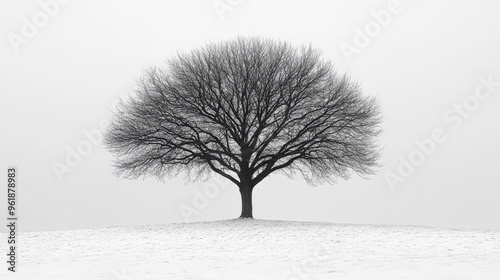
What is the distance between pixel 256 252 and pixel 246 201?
12298mm

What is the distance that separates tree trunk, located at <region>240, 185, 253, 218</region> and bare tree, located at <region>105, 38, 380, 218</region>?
55 mm

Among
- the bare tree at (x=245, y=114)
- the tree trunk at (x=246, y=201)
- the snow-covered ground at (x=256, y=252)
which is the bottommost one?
the snow-covered ground at (x=256, y=252)

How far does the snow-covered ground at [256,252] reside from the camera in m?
15.8

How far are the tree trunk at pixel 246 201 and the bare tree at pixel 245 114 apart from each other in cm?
5

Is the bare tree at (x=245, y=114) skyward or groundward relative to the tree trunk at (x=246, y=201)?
skyward

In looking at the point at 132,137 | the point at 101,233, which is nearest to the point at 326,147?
the point at 132,137

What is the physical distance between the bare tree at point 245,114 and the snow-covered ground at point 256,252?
3.91 m

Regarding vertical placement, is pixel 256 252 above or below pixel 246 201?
below

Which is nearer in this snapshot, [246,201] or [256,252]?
[256,252]

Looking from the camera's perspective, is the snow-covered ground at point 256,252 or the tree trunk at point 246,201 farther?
the tree trunk at point 246,201

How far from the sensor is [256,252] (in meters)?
20.7

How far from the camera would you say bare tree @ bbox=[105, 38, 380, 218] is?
1261 inches

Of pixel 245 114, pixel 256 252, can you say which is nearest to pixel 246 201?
pixel 245 114

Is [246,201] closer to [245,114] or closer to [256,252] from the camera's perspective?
[245,114]
